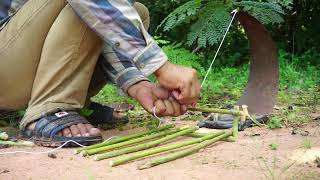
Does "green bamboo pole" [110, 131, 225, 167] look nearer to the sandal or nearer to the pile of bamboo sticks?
the pile of bamboo sticks

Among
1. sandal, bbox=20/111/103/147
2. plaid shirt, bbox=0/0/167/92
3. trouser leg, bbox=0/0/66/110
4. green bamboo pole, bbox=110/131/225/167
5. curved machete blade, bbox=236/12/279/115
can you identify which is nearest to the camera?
green bamboo pole, bbox=110/131/225/167

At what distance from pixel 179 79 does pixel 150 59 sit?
0.14 m

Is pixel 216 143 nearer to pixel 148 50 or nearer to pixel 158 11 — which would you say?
pixel 148 50

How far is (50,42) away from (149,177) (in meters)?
0.85

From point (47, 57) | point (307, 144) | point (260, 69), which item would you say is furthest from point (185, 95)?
point (260, 69)

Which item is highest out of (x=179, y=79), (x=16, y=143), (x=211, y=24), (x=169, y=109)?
(x=211, y=24)

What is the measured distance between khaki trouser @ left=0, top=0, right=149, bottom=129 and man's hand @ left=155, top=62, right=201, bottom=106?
0.43m

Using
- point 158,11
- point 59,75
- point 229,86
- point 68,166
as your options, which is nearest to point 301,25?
point 158,11

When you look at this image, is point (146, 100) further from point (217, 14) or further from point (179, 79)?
point (217, 14)

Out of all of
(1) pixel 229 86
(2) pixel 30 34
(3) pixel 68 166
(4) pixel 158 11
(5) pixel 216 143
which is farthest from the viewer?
(4) pixel 158 11

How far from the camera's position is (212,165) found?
1971 millimetres

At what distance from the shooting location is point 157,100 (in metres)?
2.38

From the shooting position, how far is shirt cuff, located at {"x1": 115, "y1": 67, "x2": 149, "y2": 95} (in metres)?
2.57

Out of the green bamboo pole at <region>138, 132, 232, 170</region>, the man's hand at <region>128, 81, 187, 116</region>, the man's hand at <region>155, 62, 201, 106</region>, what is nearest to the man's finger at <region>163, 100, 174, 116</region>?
the man's hand at <region>128, 81, 187, 116</region>
